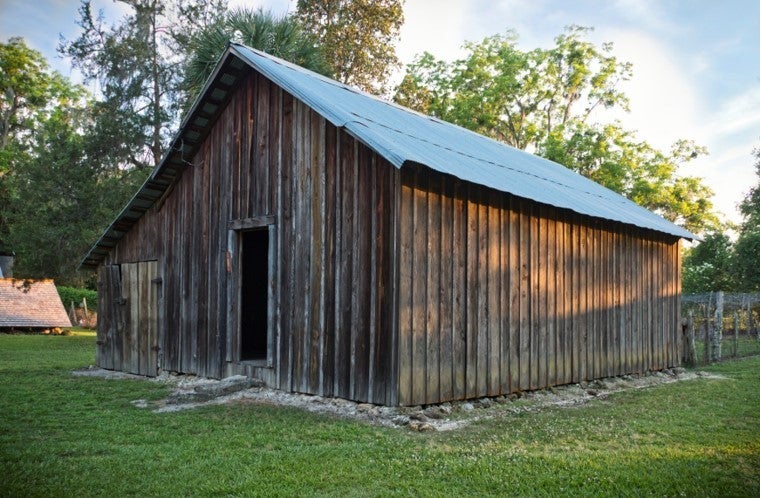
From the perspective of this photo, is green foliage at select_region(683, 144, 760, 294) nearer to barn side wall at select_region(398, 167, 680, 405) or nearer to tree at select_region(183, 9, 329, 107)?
barn side wall at select_region(398, 167, 680, 405)

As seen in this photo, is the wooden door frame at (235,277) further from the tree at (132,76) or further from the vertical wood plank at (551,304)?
the tree at (132,76)

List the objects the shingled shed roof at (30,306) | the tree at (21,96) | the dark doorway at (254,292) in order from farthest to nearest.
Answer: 1. the tree at (21,96)
2. the shingled shed roof at (30,306)
3. the dark doorway at (254,292)

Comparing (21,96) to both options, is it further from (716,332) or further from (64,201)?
(716,332)

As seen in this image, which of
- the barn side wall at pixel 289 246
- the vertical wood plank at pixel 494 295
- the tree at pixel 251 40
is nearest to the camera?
the barn side wall at pixel 289 246

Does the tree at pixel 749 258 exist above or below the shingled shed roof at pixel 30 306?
above

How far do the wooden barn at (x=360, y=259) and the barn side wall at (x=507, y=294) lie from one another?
33mm

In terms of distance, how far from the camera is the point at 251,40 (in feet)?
83.1

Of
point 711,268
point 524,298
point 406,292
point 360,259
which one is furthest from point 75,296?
point 711,268

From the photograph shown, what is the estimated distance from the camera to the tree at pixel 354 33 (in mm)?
31422

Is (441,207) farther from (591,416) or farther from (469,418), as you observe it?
(591,416)

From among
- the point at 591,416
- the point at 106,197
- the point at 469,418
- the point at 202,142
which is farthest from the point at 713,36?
the point at 106,197

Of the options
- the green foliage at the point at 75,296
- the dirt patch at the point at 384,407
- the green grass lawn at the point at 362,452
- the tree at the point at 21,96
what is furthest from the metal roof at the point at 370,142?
the tree at the point at 21,96

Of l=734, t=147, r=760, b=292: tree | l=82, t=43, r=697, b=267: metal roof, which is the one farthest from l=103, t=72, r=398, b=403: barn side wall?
l=734, t=147, r=760, b=292: tree

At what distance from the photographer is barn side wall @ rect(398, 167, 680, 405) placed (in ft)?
30.6
